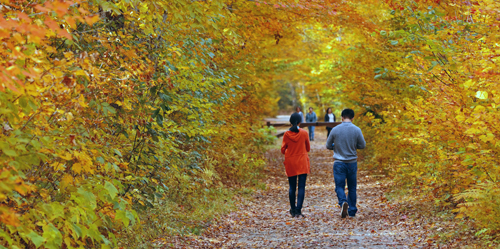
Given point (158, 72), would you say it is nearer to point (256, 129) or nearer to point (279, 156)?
point (256, 129)

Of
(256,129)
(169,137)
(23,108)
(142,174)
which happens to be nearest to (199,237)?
(169,137)

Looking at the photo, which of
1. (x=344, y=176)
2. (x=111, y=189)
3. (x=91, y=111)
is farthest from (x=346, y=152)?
(x=111, y=189)

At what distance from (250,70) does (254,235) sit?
5924 mm

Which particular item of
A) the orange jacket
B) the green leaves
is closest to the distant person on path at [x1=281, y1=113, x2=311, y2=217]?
the orange jacket

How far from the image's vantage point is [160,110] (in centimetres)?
597

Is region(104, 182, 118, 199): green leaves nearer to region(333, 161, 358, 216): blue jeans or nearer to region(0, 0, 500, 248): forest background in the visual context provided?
region(0, 0, 500, 248): forest background

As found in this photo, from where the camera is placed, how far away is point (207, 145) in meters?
11.5

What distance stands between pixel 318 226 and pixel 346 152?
1.47m

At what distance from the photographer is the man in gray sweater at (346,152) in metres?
8.77

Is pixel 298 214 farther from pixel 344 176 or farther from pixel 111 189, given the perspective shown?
pixel 111 189

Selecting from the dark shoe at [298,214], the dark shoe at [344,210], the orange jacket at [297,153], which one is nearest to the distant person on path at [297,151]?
the orange jacket at [297,153]

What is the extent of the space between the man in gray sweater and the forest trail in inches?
17.5

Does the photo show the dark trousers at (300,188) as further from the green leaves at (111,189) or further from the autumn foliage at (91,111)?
the green leaves at (111,189)

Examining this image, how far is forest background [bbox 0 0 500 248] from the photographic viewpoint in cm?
344
